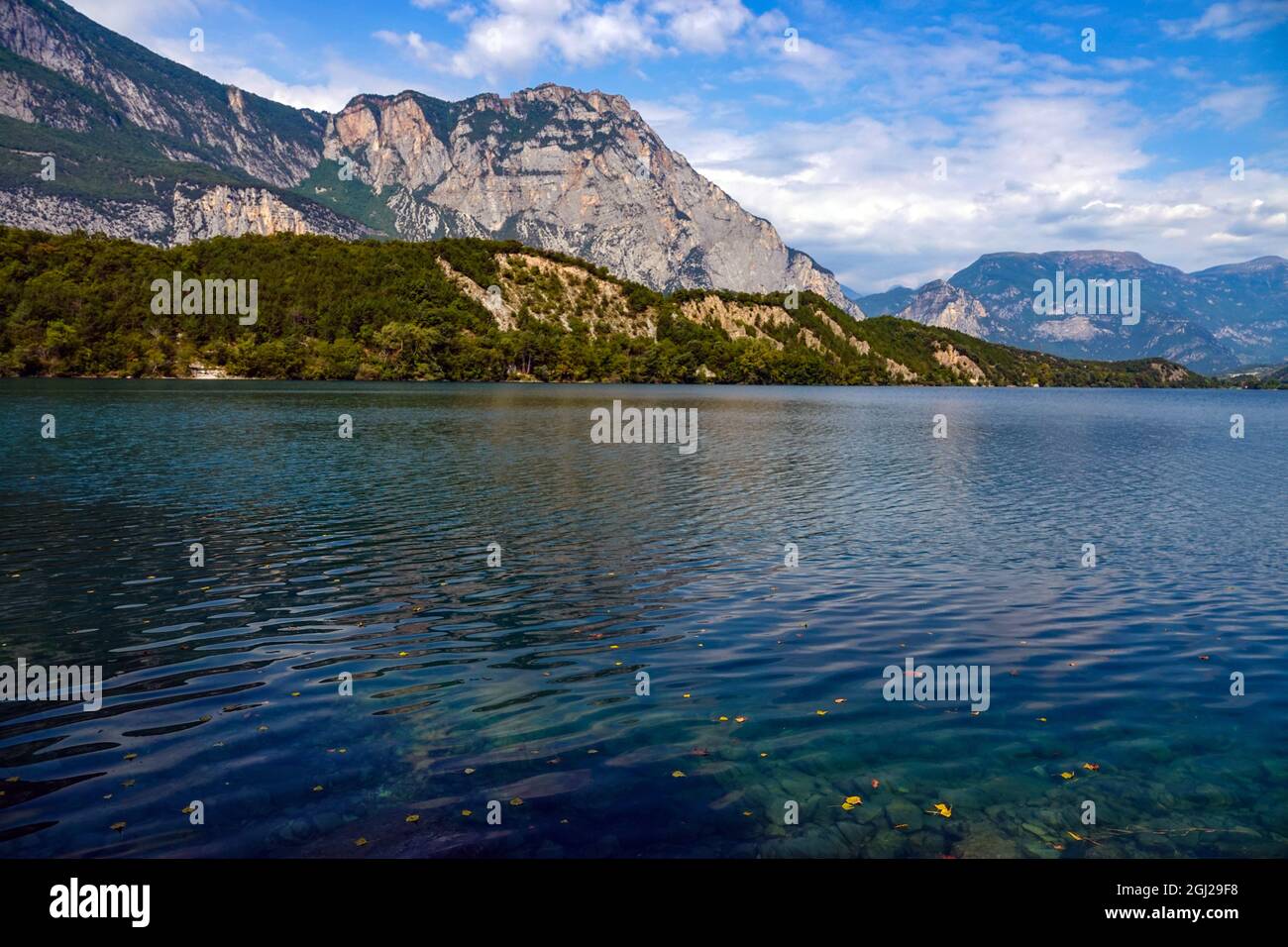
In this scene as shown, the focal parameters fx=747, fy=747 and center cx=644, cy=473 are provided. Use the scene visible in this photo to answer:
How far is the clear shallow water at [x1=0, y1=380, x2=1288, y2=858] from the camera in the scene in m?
12.3

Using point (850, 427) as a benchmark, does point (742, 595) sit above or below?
below

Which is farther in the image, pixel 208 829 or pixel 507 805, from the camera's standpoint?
pixel 507 805

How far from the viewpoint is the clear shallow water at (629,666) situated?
12273 millimetres

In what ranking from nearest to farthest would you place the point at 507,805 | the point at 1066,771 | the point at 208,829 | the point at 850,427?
the point at 208,829 → the point at 507,805 → the point at 1066,771 → the point at 850,427

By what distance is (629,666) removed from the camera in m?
19.4

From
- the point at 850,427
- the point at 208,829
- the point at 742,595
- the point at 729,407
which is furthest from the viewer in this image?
the point at 729,407

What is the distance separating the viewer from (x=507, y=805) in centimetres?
1253
